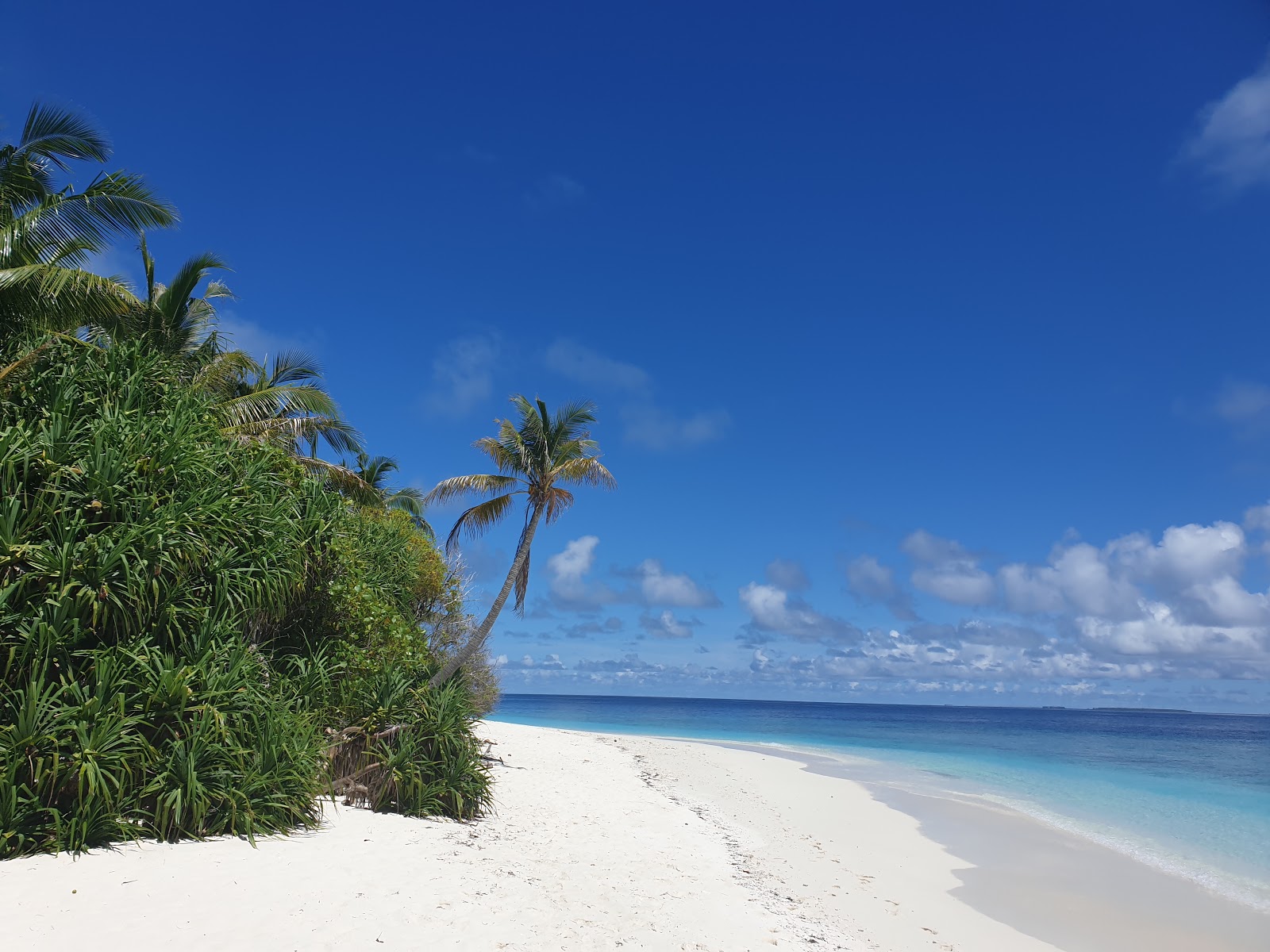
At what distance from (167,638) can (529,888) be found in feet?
13.8

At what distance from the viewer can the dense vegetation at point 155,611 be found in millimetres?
6297

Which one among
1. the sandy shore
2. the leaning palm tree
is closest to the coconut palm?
the leaning palm tree

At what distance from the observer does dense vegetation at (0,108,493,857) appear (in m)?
6.30

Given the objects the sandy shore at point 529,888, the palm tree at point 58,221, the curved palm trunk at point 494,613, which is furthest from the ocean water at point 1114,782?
the palm tree at point 58,221

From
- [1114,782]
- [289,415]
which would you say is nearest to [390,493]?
[289,415]

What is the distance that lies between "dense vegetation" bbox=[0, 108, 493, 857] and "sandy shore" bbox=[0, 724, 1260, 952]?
548mm

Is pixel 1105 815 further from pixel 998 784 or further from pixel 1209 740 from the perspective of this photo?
pixel 1209 740

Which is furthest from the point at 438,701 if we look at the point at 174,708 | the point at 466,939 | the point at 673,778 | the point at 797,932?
the point at 673,778

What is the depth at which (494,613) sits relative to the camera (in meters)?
15.4

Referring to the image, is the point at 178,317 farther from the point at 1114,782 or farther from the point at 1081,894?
the point at 1114,782

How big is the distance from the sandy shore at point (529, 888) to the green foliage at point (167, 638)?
54 centimetres

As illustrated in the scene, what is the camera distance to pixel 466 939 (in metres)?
5.55

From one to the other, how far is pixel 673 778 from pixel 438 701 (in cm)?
956

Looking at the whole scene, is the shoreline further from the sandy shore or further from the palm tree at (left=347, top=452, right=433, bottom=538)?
the palm tree at (left=347, top=452, right=433, bottom=538)
